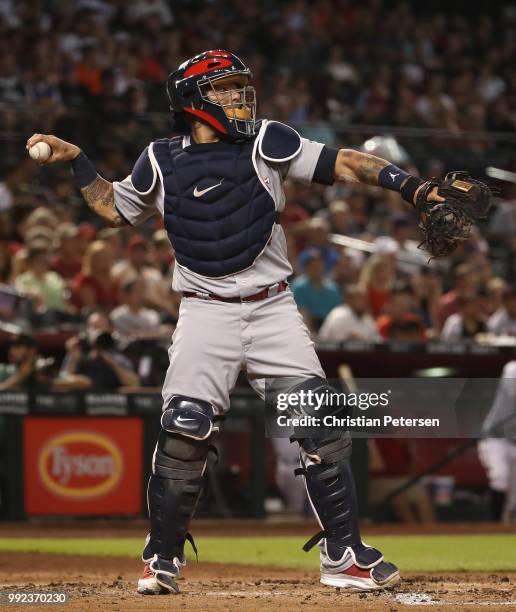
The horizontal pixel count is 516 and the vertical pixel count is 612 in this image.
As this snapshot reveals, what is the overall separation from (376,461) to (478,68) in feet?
32.5

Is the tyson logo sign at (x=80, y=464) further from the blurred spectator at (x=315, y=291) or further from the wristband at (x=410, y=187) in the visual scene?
the wristband at (x=410, y=187)

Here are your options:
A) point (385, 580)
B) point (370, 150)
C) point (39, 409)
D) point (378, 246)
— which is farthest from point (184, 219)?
point (370, 150)

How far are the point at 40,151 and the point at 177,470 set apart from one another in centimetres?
144

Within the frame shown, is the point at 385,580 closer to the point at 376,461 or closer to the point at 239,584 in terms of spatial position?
the point at 239,584

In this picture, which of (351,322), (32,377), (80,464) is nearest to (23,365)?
(32,377)

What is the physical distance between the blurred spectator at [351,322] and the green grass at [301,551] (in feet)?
7.24

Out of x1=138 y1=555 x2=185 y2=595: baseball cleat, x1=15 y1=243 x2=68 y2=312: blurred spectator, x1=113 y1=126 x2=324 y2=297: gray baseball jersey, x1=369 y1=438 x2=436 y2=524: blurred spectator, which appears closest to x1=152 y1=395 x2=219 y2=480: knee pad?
x1=138 y1=555 x2=185 y2=595: baseball cleat

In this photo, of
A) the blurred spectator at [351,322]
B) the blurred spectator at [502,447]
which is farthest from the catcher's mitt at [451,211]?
the blurred spectator at [351,322]

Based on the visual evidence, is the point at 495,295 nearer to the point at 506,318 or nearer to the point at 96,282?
the point at 506,318

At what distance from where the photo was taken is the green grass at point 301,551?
7.45 meters

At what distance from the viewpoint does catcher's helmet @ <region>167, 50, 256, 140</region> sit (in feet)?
17.3

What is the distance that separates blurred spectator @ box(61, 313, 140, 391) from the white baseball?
464 cm

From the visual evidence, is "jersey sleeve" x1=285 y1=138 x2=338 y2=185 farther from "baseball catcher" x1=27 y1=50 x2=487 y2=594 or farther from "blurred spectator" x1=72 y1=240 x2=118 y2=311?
"blurred spectator" x1=72 y1=240 x2=118 y2=311

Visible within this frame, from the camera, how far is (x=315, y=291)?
38.0 ft
